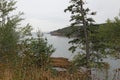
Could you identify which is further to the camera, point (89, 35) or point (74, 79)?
point (89, 35)

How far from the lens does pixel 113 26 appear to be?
147 feet

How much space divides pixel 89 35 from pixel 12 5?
10.8 m

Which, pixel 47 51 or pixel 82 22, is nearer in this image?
pixel 47 51

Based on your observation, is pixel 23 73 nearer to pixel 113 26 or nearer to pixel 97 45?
pixel 97 45

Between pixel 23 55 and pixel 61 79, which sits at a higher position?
pixel 23 55

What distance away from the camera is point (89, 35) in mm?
34969

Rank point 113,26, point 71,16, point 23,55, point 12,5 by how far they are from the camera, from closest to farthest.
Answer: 1. point 23,55
2. point 12,5
3. point 71,16
4. point 113,26

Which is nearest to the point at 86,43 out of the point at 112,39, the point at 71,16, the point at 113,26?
the point at 71,16

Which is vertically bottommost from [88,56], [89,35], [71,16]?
[88,56]

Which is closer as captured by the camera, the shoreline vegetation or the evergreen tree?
the shoreline vegetation

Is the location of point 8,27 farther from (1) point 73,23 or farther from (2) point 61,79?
(1) point 73,23

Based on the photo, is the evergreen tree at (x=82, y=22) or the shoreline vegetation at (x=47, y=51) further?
the evergreen tree at (x=82, y=22)

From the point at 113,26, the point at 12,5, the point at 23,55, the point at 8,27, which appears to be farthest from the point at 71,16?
the point at 23,55

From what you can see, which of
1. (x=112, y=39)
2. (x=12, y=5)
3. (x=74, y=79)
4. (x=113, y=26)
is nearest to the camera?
(x=74, y=79)
